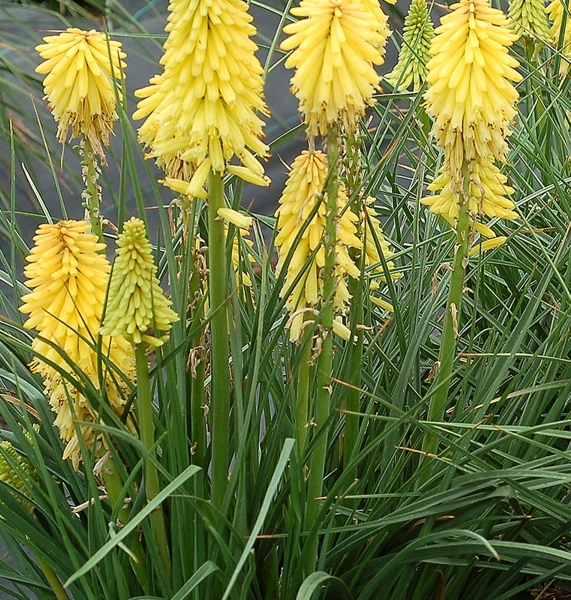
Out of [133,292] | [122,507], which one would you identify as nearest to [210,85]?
[133,292]

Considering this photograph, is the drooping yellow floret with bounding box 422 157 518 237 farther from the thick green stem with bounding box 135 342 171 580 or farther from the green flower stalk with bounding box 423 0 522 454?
the thick green stem with bounding box 135 342 171 580

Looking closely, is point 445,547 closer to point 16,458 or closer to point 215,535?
point 215,535

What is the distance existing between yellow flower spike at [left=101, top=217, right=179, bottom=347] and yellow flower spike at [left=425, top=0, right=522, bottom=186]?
56 centimetres

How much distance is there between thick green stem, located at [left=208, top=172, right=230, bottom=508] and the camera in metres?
1.28

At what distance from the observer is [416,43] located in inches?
96.7

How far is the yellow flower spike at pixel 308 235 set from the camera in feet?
4.57

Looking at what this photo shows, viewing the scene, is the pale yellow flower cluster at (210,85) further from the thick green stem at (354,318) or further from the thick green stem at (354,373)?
the thick green stem at (354,373)

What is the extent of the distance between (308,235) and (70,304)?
1.38 feet

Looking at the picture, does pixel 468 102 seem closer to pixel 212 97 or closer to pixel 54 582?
pixel 212 97

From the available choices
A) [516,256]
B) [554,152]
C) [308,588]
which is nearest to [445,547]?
[308,588]

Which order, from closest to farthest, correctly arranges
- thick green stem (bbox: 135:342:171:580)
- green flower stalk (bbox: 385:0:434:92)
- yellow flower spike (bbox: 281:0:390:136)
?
1. yellow flower spike (bbox: 281:0:390:136)
2. thick green stem (bbox: 135:342:171:580)
3. green flower stalk (bbox: 385:0:434:92)

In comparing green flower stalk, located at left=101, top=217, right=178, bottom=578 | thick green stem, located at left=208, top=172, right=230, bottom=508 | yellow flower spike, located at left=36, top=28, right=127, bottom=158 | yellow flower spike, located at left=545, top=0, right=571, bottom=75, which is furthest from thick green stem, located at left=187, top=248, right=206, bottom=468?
yellow flower spike, located at left=545, top=0, right=571, bottom=75

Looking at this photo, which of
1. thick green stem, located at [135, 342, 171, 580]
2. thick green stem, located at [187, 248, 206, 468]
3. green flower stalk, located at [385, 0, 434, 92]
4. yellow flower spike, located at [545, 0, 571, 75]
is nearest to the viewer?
thick green stem, located at [135, 342, 171, 580]

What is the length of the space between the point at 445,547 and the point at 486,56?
34.1 inches
